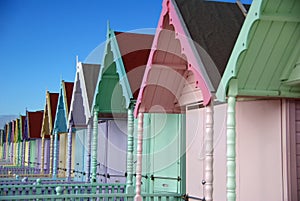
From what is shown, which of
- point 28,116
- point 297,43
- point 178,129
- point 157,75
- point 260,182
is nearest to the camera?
point 297,43

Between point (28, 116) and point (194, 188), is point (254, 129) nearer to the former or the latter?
point (194, 188)

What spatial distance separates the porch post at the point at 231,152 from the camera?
6.40 metres

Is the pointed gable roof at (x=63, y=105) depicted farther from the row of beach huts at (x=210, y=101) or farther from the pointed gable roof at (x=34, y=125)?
the pointed gable roof at (x=34, y=125)

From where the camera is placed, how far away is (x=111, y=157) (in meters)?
15.8

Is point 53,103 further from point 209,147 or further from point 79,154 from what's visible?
point 209,147

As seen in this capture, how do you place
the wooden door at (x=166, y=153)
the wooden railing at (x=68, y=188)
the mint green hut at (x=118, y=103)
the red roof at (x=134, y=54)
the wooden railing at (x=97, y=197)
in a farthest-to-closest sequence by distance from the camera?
the wooden railing at (x=68, y=188) → the red roof at (x=134, y=54) → the mint green hut at (x=118, y=103) → the wooden door at (x=166, y=153) → the wooden railing at (x=97, y=197)

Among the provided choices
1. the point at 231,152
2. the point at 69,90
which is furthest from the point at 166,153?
the point at 69,90

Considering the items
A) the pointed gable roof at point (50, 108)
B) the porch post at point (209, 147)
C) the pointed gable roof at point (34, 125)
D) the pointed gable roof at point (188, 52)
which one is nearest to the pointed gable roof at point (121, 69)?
the pointed gable roof at point (188, 52)

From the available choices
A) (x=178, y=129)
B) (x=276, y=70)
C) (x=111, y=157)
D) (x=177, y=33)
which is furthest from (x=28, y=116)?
(x=276, y=70)

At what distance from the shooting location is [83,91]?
1548 cm

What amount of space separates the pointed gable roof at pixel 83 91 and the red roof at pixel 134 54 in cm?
274

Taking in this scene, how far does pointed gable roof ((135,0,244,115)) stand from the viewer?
7.58 metres

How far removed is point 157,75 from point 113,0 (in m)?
6.89

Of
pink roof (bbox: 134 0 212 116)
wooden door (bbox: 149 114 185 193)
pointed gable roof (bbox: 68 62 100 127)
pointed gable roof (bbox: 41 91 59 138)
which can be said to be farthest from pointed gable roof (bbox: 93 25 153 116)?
pointed gable roof (bbox: 41 91 59 138)
